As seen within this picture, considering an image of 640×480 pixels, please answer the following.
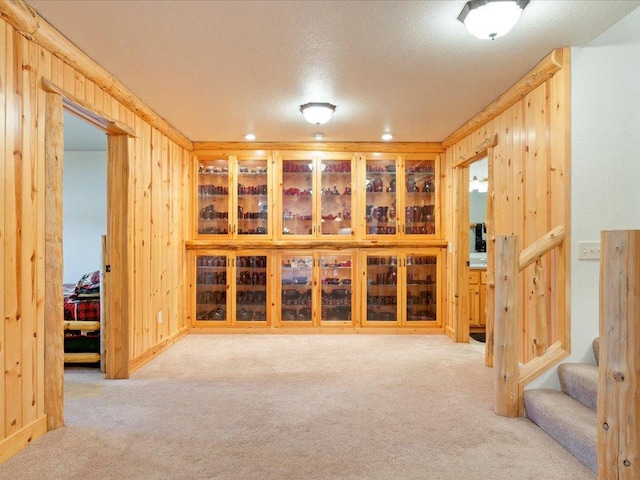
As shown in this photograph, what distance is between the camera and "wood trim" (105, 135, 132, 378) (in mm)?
3730

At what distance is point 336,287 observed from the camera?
5754 mm

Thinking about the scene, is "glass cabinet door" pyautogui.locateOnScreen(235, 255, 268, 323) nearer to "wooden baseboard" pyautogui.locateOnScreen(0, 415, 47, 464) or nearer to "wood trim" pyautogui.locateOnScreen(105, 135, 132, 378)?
"wood trim" pyautogui.locateOnScreen(105, 135, 132, 378)

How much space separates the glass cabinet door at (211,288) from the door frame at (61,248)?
1.89m

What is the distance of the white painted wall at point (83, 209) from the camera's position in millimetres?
6504

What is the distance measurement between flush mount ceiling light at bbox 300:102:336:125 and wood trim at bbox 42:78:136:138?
1.63 m

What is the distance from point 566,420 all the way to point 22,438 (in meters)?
3.19

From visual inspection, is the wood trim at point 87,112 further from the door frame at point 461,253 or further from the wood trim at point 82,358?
the door frame at point 461,253

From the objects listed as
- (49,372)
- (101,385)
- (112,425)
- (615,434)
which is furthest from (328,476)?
(101,385)

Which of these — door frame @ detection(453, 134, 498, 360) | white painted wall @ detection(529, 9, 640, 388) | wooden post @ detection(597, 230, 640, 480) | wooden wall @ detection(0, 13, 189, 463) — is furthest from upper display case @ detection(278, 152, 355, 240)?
wooden post @ detection(597, 230, 640, 480)

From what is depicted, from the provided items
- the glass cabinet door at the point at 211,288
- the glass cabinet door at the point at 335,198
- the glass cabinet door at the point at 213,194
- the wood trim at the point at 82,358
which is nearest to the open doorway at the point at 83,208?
the glass cabinet door at the point at 213,194

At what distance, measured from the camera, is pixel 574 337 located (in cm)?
290

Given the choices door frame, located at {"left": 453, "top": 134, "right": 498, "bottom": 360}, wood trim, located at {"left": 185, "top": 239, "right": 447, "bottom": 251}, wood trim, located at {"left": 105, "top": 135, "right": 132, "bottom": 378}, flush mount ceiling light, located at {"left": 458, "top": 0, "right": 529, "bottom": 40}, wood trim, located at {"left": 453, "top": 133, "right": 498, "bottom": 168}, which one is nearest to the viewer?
flush mount ceiling light, located at {"left": 458, "top": 0, "right": 529, "bottom": 40}

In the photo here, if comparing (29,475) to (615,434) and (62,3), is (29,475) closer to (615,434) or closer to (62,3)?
(62,3)

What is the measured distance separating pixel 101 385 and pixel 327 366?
6.65 ft
